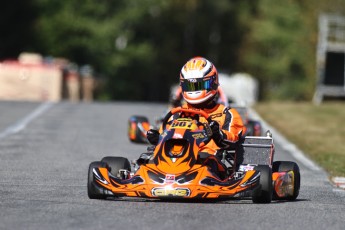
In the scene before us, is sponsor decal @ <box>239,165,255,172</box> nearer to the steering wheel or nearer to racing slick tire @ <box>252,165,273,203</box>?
the steering wheel

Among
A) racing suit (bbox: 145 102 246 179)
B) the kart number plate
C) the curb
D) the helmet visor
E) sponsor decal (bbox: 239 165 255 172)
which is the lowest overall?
the curb

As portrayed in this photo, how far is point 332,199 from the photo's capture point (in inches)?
448

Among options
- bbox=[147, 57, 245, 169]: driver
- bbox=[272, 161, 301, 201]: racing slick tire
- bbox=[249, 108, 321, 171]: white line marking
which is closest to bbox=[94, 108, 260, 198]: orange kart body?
bbox=[272, 161, 301, 201]: racing slick tire

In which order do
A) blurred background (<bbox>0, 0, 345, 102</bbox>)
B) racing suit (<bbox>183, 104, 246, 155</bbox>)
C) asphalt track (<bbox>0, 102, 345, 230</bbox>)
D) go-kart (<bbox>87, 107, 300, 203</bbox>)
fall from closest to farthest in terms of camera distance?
asphalt track (<bbox>0, 102, 345, 230</bbox>) < go-kart (<bbox>87, 107, 300, 203</bbox>) < racing suit (<bbox>183, 104, 246, 155</bbox>) < blurred background (<bbox>0, 0, 345, 102</bbox>)

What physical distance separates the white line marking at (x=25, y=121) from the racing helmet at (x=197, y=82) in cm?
681

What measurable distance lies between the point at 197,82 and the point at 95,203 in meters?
2.29

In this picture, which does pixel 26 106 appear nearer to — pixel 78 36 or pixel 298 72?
pixel 78 36

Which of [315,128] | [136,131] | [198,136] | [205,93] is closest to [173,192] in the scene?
[198,136]

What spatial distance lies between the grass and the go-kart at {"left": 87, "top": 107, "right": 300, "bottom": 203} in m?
3.67

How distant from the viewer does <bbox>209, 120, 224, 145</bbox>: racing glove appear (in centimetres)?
1112

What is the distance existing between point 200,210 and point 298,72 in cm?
6969

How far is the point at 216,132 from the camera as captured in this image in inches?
439

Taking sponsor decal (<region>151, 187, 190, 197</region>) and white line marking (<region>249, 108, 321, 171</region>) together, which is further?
white line marking (<region>249, 108, 321, 171</region>)

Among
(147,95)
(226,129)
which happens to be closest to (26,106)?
(226,129)
